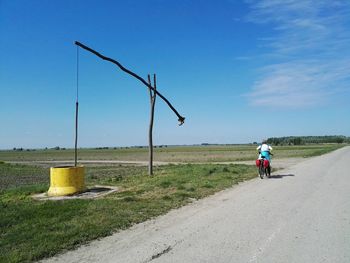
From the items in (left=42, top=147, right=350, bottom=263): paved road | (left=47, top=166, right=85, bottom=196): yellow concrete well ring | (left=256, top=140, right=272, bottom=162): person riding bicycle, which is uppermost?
(left=256, top=140, right=272, bottom=162): person riding bicycle

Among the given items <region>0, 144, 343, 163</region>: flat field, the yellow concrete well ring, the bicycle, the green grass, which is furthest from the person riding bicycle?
<region>0, 144, 343, 163</region>: flat field

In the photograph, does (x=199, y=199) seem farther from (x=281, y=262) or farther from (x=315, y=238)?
(x=281, y=262)

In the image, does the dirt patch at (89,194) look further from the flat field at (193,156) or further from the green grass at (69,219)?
the flat field at (193,156)

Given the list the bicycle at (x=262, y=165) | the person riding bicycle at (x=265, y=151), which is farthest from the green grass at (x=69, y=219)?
the person riding bicycle at (x=265, y=151)

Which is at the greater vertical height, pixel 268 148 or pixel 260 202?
pixel 268 148

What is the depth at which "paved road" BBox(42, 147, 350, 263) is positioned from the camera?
577cm

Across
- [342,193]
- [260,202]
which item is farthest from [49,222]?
[342,193]

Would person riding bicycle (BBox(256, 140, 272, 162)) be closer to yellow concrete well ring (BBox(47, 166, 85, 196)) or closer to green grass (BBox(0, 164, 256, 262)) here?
green grass (BBox(0, 164, 256, 262))

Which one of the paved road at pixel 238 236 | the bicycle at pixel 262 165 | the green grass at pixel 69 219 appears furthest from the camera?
the bicycle at pixel 262 165

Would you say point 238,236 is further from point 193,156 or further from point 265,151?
point 193,156

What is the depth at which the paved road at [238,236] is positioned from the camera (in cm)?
577

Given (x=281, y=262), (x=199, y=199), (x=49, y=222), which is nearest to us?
(x=281, y=262)

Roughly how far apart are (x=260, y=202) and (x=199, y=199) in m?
1.95

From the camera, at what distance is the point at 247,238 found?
6730 mm
